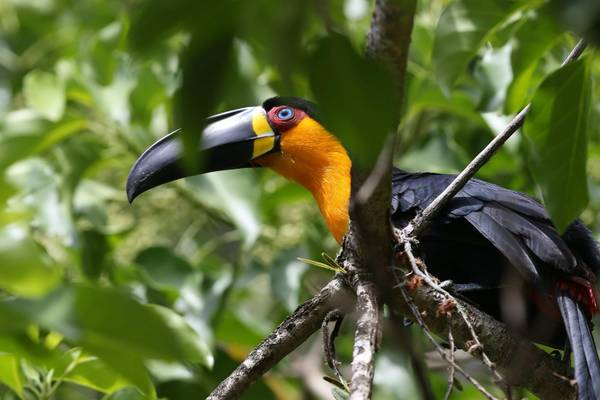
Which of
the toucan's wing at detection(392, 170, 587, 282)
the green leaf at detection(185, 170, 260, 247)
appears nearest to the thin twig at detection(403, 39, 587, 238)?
the toucan's wing at detection(392, 170, 587, 282)

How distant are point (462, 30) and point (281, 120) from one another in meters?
1.68

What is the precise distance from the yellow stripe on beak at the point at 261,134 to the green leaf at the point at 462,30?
4.76 ft

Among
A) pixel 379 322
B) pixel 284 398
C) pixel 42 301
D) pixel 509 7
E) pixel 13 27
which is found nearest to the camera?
pixel 42 301

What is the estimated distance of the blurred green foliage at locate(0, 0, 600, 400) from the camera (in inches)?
111

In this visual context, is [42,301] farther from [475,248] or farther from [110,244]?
[110,244]

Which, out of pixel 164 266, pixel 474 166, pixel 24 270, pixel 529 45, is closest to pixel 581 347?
pixel 474 166

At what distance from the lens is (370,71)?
1.24m

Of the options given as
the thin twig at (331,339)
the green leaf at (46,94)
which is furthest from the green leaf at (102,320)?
the green leaf at (46,94)

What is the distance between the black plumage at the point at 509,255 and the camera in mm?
3303

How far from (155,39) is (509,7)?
1.79m

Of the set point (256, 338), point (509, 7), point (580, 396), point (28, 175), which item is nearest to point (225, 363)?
point (256, 338)

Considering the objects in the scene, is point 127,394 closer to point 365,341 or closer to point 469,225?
point 365,341

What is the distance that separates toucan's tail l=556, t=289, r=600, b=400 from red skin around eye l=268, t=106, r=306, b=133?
1.59 m

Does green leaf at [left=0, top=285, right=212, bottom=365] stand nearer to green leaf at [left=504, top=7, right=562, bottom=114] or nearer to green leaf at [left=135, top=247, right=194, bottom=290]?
green leaf at [left=504, top=7, right=562, bottom=114]
